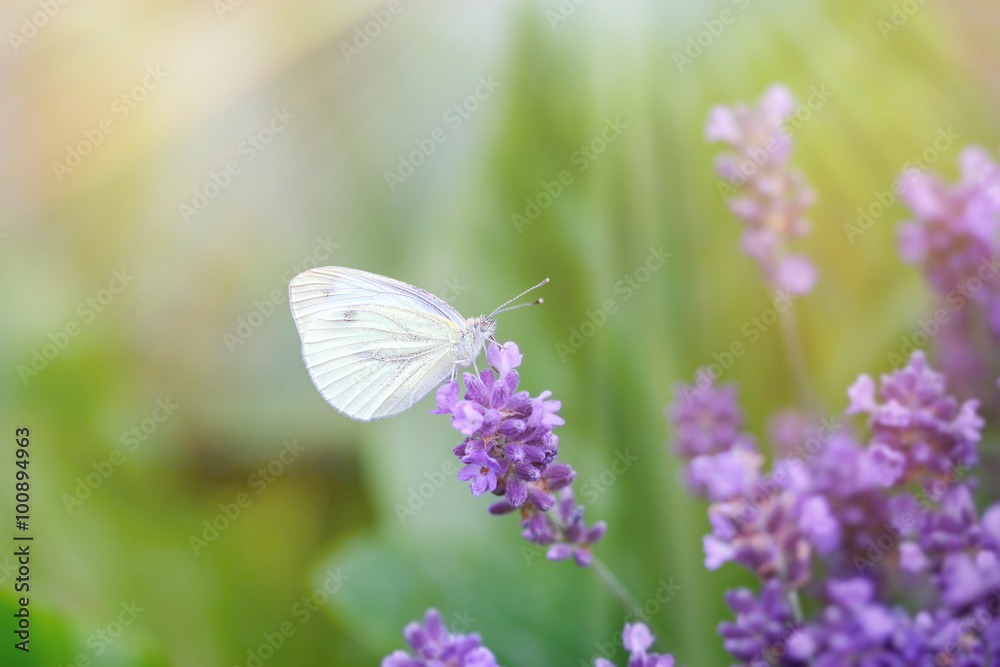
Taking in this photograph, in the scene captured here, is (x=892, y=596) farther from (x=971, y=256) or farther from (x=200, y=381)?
(x=200, y=381)

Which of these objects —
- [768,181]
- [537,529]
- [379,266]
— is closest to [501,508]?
[537,529]

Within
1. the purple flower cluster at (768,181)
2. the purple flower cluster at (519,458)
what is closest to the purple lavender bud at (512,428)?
the purple flower cluster at (519,458)

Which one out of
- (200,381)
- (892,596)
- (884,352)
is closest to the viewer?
(892,596)

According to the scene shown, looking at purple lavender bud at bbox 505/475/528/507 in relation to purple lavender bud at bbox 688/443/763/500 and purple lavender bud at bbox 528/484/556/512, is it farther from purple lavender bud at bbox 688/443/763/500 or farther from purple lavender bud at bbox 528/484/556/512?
purple lavender bud at bbox 688/443/763/500

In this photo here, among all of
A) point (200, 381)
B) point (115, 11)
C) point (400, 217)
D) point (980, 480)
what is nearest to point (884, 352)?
point (980, 480)

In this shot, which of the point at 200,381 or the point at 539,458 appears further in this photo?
the point at 200,381

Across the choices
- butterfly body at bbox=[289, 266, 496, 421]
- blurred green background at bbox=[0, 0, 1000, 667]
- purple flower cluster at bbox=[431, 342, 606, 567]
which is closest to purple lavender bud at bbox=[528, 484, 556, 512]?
purple flower cluster at bbox=[431, 342, 606, 567]
